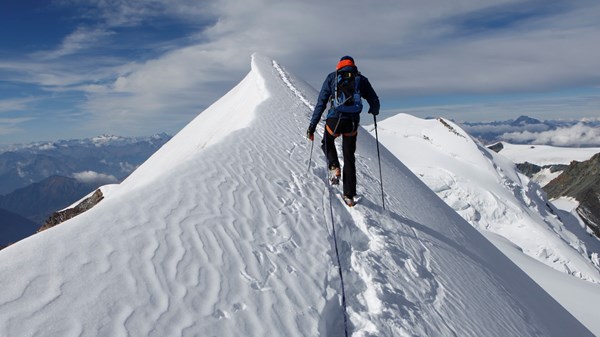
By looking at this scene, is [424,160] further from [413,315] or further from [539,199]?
[413,315]

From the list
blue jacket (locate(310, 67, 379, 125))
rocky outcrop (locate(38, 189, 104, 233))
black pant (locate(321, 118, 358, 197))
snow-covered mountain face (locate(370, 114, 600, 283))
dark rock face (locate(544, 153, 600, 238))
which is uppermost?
blue jacket (locate(310, 67, 379, 125))

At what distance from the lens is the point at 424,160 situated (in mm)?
38594

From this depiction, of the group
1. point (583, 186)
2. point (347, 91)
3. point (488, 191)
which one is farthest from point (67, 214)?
point (583, 186)

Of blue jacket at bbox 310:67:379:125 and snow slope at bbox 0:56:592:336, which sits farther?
blue jacket at bbox 310:67:379:125

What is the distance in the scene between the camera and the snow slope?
3350mm

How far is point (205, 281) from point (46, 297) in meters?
1.45

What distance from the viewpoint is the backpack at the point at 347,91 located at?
282 inches

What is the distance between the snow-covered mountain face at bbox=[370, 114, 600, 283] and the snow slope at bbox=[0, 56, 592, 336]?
948 inches

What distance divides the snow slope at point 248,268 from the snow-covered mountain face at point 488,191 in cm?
2408

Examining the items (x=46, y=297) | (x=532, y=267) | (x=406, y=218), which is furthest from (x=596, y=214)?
(x=46, y=297)

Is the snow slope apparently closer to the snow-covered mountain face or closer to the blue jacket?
the blue jacket

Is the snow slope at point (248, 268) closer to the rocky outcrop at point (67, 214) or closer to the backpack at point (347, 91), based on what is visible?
the backpack at point (347, 91)

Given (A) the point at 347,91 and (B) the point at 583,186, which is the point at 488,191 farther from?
(B) the point at 583,186

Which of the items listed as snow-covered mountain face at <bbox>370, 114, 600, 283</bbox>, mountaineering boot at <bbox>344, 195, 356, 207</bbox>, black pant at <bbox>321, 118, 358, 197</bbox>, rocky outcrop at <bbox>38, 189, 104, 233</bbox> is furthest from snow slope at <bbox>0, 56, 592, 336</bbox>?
snow-covered mountain face at <bbox>370, 114, 600, 283</bbox>
